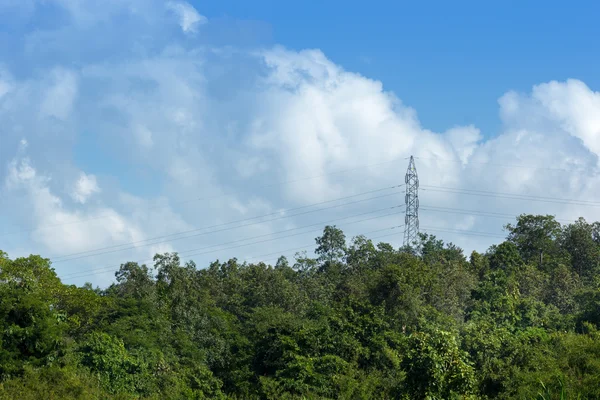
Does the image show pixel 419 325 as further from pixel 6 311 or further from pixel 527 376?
pixel 6 311

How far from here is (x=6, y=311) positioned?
29.6 metres

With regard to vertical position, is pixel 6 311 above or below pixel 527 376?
above

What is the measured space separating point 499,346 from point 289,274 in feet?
102

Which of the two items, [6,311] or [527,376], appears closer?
[527,376]

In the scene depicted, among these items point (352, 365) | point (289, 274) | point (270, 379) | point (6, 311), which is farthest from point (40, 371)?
point (289, 274)

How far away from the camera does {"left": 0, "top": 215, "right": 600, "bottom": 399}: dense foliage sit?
26953 millimetres

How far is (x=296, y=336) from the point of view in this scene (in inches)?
1388

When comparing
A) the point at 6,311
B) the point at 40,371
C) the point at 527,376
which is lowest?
the point at 527,376

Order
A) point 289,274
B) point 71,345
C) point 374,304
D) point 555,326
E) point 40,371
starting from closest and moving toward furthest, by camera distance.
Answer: point 40,371 → point 71,345 → point 555,326 → point 374,304 → point 289,274

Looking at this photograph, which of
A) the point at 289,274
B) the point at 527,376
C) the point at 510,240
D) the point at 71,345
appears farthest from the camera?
the point at 510,240

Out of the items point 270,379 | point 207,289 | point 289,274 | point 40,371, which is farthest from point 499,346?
point 289,274

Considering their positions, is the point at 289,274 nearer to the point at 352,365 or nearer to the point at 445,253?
the point at 445,253

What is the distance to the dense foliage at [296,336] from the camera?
88.4 feet

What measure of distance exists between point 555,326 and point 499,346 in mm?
7673
